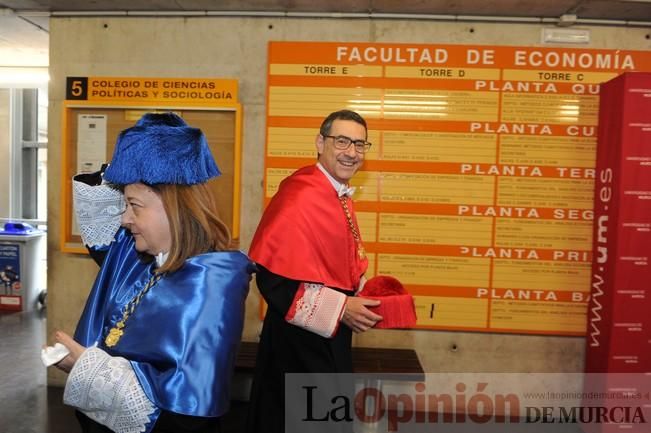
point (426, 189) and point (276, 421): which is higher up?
point (426, 189)

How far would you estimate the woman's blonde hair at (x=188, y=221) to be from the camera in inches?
46.4

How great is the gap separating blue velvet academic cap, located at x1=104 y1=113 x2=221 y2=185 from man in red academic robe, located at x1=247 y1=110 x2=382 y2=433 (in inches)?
24.8

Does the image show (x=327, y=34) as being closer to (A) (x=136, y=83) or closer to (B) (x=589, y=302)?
(A) (x=136, y=83)

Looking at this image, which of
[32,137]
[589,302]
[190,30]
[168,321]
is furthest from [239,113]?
[32,137]

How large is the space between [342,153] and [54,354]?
123cm

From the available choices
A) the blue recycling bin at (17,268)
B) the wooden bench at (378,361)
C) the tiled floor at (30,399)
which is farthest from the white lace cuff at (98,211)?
the blue recycling bin at (17,268)

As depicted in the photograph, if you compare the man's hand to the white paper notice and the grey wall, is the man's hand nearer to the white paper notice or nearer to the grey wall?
the grey wall

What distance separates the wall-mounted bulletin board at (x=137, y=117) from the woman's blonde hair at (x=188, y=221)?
187 centimetres

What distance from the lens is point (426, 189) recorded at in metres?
3.06

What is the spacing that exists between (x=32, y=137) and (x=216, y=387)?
648 cm

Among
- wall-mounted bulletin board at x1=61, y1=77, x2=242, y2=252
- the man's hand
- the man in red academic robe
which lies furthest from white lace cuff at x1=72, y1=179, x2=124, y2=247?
wall-mounted bulletin board at x1=61, y1=77, x2=242, y2=252

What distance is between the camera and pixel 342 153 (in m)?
1.93

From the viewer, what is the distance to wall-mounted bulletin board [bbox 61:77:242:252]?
10.0ft

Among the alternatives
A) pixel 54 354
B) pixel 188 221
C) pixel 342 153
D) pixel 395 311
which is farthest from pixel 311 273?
pixel 54 354
